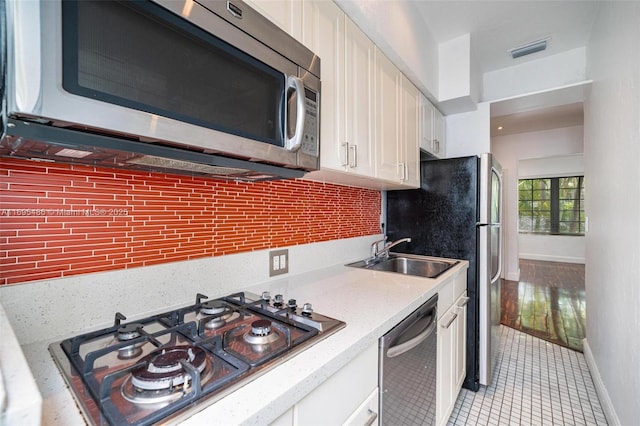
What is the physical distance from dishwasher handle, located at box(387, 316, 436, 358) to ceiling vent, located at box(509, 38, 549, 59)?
Answer: 9.17 feet

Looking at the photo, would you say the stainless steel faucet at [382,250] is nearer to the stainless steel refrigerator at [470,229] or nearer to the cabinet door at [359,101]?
the stainless steel refrigerator at [470,229]

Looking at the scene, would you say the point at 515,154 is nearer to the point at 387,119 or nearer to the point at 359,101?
the point at 387,119

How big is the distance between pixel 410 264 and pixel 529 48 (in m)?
2.38

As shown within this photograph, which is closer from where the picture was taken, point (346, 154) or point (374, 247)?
point (346, 154)

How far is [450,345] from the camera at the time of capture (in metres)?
1.67

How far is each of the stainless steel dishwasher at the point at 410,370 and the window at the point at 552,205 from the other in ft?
24.4

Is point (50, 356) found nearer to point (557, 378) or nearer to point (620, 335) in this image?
point (620, 335)

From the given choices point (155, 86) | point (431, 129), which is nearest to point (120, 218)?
point (155, 86)

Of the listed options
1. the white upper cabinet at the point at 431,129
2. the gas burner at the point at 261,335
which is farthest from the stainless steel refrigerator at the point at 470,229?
the gas burner at the point at 261,335

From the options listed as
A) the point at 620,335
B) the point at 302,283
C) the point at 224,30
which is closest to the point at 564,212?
the point at 620,335

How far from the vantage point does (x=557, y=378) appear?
221 cm

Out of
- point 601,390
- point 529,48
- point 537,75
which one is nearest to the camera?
point 601,390

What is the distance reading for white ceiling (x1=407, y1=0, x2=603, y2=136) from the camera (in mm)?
2121

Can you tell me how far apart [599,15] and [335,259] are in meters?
2.67
